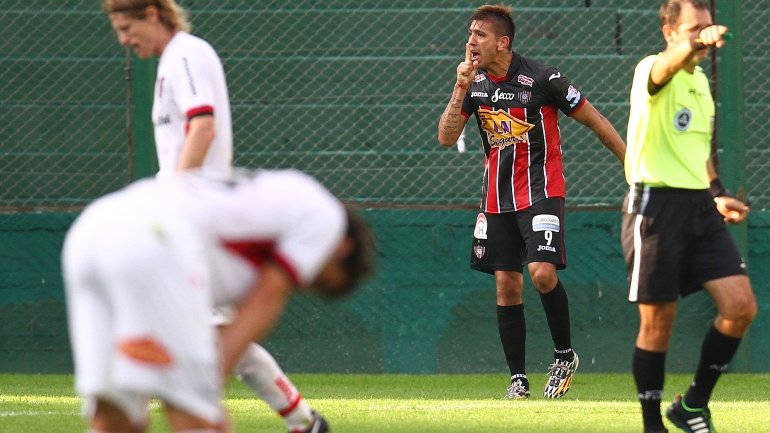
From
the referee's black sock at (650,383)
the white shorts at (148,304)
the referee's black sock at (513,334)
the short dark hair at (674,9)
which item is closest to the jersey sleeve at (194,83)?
the short dark hair at (674,9)

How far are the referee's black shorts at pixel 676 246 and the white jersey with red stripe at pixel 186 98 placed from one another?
1741 millimetres

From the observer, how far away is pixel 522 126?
26.5 feet

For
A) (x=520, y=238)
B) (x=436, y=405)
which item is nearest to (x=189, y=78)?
(x=436, y=405)

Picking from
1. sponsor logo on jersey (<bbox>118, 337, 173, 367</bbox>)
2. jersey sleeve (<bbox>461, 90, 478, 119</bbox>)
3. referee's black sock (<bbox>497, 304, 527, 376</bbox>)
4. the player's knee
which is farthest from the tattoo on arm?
sponsor logo on jersey (<bbox>118, 337, 173, 367</bbox>)

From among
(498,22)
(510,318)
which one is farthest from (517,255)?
(498,22)

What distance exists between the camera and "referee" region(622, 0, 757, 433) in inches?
225

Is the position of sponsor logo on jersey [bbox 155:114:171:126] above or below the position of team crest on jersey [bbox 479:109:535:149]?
above

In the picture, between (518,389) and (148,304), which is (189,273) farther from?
(518,389)

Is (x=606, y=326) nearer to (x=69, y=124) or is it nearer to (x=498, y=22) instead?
(x=498, y=22)

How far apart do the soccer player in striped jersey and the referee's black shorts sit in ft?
→ 7.11

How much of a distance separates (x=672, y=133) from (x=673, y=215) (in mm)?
339

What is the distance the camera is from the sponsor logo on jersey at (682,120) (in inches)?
228

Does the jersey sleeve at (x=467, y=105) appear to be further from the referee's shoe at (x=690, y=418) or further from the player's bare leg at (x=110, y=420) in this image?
the player's bare leg at (x=110, y=420)

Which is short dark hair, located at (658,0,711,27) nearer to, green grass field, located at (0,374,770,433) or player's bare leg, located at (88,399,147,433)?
green grass field, located at (0,374,770,433)
